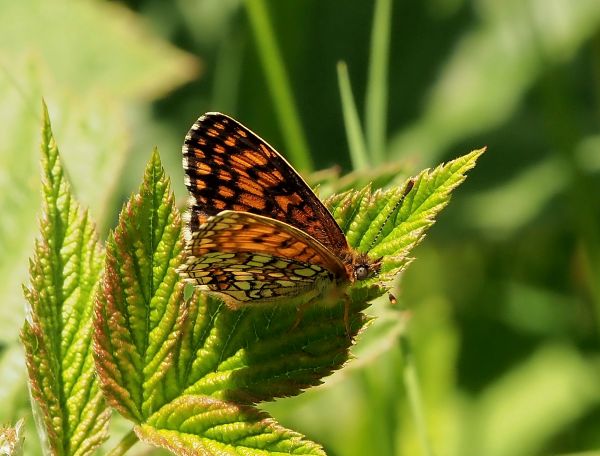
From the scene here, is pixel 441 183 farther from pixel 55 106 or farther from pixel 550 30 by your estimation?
pixel 550 30

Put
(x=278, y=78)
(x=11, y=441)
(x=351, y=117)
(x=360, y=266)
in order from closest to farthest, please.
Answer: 1. (x=11, y=441)
2. (x=360, y=266)
3. (x=351, y=117)
4. (x=278, y=78)

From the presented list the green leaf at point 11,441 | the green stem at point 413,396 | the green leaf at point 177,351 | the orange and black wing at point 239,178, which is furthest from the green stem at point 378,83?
the green leaf at point 11,441

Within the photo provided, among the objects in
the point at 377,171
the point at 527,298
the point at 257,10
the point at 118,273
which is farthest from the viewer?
the point at 527,298

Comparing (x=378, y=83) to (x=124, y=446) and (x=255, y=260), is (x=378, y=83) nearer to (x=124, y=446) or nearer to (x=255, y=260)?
(x=255, y=260)

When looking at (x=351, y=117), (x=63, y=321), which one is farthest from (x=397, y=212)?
(x=351, y=117)

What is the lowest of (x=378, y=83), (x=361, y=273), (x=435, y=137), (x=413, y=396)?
(x=413, y=396)

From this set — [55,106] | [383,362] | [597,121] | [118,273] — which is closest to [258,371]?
[118,273]

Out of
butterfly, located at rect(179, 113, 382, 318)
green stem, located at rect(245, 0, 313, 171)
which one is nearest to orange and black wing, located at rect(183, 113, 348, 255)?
butterfly, located at rect(179, 113, 382, 318)

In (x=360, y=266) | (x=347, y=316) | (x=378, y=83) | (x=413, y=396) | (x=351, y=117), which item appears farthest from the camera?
(x=378, y=83)

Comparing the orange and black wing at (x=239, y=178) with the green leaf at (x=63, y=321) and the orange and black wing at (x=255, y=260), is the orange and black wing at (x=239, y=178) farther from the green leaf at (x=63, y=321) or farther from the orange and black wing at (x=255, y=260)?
the green leaf at (x=63, y=321)
